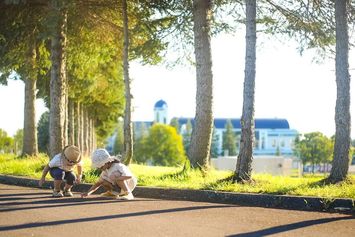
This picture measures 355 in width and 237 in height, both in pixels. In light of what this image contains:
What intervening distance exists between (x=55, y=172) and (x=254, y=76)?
428 centimetres

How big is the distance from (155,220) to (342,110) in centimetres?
481

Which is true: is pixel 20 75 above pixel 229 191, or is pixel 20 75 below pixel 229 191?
above

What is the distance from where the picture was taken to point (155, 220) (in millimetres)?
6676

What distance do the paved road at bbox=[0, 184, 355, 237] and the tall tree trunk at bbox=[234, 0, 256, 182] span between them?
208 cm

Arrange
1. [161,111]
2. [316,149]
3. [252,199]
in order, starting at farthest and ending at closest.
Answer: [161,111] < [316,149] < [252,199]

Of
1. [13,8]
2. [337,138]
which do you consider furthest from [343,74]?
[13,8]

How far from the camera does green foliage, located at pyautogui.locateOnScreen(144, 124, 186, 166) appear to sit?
84.2 meters

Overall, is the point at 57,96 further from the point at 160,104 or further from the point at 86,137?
the point at 160,104

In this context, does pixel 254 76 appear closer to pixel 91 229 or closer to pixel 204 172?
pixel 204 172

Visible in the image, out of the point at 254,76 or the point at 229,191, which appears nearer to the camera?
the point at 229,191

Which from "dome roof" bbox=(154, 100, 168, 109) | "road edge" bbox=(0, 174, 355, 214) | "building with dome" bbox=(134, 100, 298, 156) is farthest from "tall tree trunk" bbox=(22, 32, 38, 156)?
"dome roof" bbox=(154, 100, 168, 109)

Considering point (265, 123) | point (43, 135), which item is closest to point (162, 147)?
point (43, 135)

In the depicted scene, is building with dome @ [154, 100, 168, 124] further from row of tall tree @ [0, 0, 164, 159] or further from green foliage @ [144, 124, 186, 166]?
row of tall tree @ [0, 0, 164, 159]

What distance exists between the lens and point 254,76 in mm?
10641
